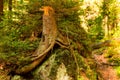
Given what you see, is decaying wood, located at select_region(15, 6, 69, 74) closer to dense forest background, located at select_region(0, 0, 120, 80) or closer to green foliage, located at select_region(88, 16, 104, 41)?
dense forest background, located at select_region(0, 0, 120, 80)

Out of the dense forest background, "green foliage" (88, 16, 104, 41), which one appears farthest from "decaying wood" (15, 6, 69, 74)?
"green foliage" (88, 16, 104, 41)

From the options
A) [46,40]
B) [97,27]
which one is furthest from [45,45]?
[97,27]

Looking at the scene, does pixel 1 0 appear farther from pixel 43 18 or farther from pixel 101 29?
pixel 101 29

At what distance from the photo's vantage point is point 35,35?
851cm

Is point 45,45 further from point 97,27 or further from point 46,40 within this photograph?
point 97,27

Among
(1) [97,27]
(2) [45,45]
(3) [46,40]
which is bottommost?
(1) [97,27]

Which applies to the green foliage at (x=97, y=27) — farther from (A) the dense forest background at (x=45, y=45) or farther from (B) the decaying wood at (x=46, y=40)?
(B) the decaying wood at (x=46, y=40)

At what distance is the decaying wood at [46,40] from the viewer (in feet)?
24.2

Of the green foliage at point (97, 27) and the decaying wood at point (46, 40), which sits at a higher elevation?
the decaying wood at point (46, 40)

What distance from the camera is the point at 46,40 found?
7688mm

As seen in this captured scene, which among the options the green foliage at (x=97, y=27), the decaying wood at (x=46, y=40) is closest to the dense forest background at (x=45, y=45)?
the decaying wood at (x=46, y=40)

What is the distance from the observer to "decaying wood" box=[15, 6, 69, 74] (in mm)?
7391

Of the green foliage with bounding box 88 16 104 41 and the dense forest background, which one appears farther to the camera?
the green foliage with bounding box 88 16 104 41

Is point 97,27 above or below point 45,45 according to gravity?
below
